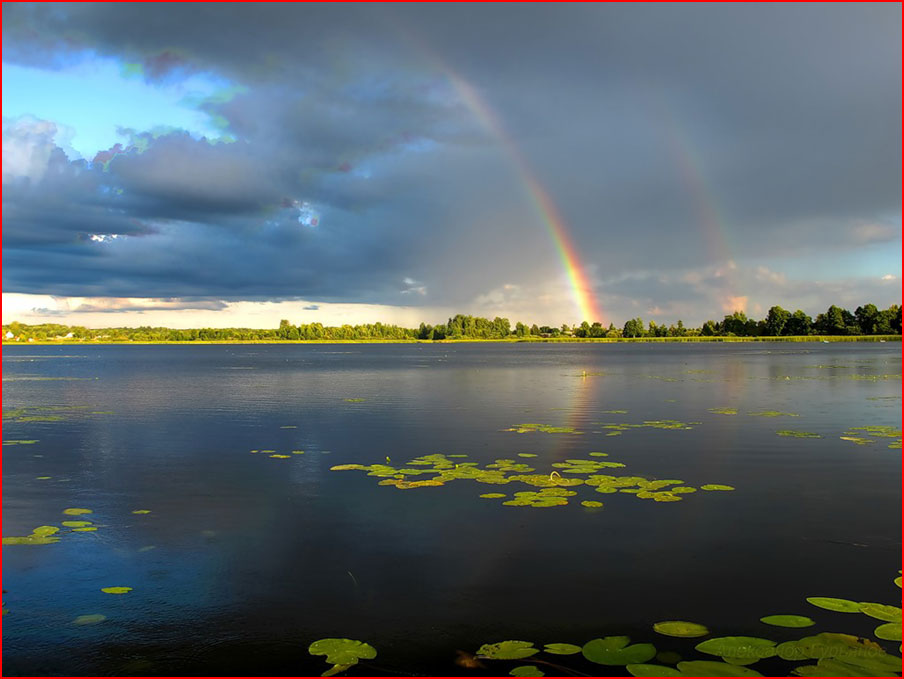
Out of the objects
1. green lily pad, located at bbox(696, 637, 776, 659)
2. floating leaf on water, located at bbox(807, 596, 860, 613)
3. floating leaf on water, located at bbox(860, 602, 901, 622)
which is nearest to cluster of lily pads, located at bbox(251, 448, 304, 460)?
green lily pad, located at bbox(696, 637, 776, 659)

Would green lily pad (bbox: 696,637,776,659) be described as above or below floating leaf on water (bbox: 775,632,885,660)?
below

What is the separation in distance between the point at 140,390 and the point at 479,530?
54.4 m

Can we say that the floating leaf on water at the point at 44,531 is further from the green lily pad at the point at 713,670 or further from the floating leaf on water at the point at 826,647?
the floating leaf on water at the point at 826,647

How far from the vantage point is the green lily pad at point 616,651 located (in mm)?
8633

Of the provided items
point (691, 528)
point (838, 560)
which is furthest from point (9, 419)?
point (838, 560)

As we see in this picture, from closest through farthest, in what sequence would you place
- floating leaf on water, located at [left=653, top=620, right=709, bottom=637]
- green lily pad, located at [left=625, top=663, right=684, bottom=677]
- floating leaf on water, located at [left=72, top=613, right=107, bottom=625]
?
green lily pad, located at [left=625, top=663, right=684, bottom=677] < floating leaf on water, located at [left=653, top=620, right=709, bottom=637] < floating leaf on water, located at [left=72, top=613, right=107, bottom=625]

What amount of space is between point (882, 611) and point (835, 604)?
0.62 m

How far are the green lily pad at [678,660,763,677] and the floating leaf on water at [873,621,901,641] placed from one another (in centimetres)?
234

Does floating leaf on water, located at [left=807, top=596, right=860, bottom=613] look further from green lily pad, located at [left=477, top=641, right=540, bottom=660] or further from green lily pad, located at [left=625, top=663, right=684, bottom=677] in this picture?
green lily pad, located at [left=477, top=641, right=540, bottom=660]

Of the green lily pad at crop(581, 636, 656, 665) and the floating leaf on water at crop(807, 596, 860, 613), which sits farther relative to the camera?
the floating leaf on water at crop(807, 596, 860, 613)

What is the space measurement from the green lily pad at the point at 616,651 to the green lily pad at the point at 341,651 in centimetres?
295

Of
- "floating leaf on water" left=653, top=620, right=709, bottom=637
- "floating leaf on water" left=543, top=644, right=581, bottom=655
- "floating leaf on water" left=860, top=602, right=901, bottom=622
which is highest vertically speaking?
"floating leaf on water" left=860, top=602, right=901, bottom=622

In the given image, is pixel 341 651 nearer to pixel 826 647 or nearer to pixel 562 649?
pixel 562 649

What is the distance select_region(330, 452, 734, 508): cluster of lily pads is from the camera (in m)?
17.2
